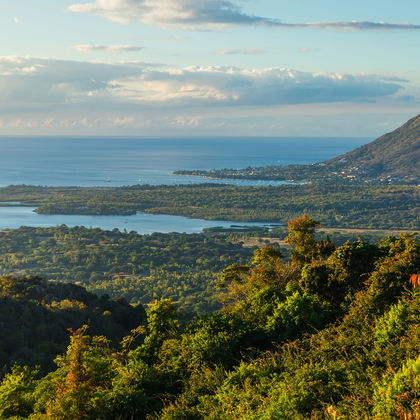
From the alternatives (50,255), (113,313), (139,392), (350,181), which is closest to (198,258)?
(50,255)

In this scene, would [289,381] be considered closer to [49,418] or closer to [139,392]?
[139,392]

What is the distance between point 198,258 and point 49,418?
75300 mm

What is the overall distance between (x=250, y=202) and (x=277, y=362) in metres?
136

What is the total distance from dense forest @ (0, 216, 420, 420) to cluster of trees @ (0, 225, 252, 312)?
34086 millimetres

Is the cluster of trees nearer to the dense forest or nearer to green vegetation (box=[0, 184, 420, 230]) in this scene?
green vegetation (box=[0, 184, 420, 230])

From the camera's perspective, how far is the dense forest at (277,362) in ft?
44.0

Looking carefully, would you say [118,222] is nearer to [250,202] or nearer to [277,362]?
[250,202]

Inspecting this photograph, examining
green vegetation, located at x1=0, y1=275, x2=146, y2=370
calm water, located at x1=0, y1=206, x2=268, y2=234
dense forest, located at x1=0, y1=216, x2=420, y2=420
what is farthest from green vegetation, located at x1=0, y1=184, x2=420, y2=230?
dense forest, located at x1=0, y1=216, x2=420, y2=420

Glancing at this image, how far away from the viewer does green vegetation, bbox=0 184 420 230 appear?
135000mm

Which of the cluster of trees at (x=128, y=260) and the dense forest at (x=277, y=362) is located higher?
the dense forest at (x=277, y=362)

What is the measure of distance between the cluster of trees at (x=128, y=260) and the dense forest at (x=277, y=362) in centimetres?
3409

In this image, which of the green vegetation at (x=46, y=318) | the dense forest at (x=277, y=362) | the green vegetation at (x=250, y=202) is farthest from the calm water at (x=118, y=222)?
the dense forest at (x=277, y=362)

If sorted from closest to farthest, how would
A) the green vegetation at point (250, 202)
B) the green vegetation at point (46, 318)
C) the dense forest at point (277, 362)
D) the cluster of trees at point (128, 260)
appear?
1. the dense forest at point (277, 362)
2. the green vegetation at point (46, 318)
3. the cluster of trees at point (128, 260)
4. the green vegetation at point (250, 202)

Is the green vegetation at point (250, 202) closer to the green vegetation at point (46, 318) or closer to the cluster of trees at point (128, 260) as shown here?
the cluster of trees at point (128, 260)
